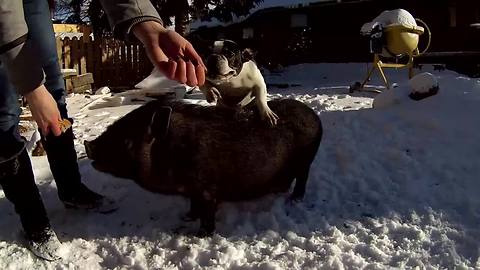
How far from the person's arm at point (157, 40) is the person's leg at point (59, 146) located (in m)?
1.02

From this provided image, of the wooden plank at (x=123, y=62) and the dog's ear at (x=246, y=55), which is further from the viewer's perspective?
the wooden plank at (x=123, y=62)

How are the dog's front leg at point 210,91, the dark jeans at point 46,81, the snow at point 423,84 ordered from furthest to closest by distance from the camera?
the snow at point 423,84, the dog's front leg at point 210,91, the dark jeans at point 46,81

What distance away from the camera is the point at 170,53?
65.5 inches

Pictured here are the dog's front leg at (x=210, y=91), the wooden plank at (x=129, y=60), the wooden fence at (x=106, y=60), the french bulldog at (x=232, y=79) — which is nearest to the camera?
the french bulldog at (x=232, y=79)

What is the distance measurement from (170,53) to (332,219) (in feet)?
4.71

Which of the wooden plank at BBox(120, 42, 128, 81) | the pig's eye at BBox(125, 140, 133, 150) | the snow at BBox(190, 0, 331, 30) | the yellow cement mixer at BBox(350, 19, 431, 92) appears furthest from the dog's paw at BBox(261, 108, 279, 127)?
the snow at BBox(190, 0, 331, 30)

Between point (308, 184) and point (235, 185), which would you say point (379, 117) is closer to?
point (308, 184)

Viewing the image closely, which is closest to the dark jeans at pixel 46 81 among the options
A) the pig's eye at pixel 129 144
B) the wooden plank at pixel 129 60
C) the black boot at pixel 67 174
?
the black boot at pixel 67 174

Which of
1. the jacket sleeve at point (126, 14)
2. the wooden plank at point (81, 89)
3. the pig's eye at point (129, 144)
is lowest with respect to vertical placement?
the wooden plank at point (81, 89)

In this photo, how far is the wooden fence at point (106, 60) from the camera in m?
10.9

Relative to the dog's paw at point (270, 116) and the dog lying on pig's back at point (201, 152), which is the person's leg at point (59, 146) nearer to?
the dog lying on pig's back at point (201, 152)

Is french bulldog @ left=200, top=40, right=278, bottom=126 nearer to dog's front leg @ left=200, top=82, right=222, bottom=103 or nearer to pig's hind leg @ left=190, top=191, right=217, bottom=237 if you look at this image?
dog's front leg @ left=200, top=82, right=222, bottom=103

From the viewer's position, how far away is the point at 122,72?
12484mm

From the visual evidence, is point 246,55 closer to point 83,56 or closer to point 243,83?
point 243,83
